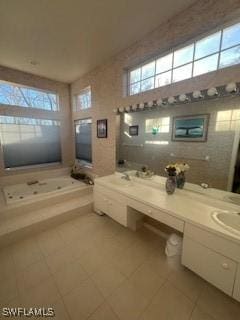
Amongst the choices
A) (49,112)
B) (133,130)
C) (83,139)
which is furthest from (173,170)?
(49,112)

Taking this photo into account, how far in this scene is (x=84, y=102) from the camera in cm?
353

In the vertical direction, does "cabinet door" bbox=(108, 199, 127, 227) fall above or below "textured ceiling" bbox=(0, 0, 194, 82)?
below

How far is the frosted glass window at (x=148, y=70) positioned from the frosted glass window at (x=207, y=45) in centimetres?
59

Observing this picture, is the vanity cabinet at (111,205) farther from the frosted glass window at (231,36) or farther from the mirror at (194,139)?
the frosted glass window at (231,36)

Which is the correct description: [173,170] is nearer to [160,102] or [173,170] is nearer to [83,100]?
[160,102]

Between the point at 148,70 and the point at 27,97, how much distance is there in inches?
106

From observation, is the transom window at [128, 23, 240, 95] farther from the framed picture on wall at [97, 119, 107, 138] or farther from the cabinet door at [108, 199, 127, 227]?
the cabinet door at [108, 199, 127, 227]

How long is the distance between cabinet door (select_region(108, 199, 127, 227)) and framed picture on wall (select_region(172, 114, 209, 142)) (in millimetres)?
1133

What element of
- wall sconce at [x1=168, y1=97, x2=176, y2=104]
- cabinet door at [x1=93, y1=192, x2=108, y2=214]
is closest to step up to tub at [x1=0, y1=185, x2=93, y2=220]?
cabinet door at [x1=93, y1=192, x2=108, y2=214]

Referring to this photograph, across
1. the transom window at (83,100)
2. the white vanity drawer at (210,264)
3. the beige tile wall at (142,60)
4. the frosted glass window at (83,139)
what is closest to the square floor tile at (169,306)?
the white vanity drawer at (210,264)

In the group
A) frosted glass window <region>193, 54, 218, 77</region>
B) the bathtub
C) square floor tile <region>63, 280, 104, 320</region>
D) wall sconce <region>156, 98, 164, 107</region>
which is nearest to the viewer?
square floor tile <region>63, 280, 104, 320</region>

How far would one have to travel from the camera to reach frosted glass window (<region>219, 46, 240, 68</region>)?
1.39 m

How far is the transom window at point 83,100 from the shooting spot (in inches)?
132

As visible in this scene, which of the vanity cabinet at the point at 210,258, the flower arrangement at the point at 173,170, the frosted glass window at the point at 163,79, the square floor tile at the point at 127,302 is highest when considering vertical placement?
the frosted glass window at the point at 163,79
